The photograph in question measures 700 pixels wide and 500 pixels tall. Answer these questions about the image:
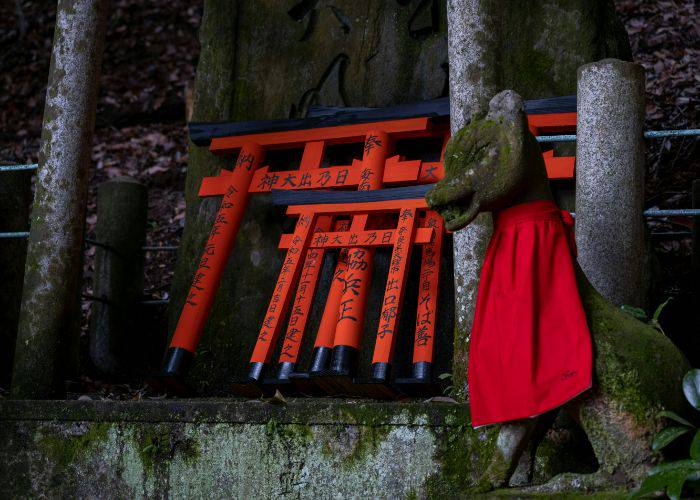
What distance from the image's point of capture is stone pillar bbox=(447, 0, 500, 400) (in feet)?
11.9

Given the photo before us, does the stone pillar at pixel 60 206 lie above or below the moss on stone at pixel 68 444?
above

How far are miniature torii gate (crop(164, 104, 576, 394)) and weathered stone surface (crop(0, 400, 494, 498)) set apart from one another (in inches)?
25.7

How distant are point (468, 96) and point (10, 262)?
2.92 m

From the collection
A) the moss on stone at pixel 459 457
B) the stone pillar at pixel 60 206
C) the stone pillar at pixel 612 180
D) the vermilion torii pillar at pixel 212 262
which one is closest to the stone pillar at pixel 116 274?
the vermilion torii pillar at pixel 212 262

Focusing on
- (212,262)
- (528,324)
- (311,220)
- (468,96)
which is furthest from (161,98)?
(528,324)

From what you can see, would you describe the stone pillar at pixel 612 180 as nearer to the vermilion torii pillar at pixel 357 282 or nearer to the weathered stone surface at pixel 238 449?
the weathered stone surface at pixel 238 449

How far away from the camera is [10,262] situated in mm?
5328

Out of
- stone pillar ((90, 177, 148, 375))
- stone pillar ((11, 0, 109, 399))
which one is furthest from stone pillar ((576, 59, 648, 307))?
stone pillar ((90, 177, 148, 375))

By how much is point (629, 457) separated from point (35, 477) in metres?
2.45

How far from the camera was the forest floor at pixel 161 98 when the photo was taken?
7230mm

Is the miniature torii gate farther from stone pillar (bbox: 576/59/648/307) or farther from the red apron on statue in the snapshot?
the red apron on statue

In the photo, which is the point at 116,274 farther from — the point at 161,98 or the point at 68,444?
the point at 161,98

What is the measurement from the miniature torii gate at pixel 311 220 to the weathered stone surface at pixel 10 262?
1095 millimetres

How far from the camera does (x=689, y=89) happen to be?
812 cm
